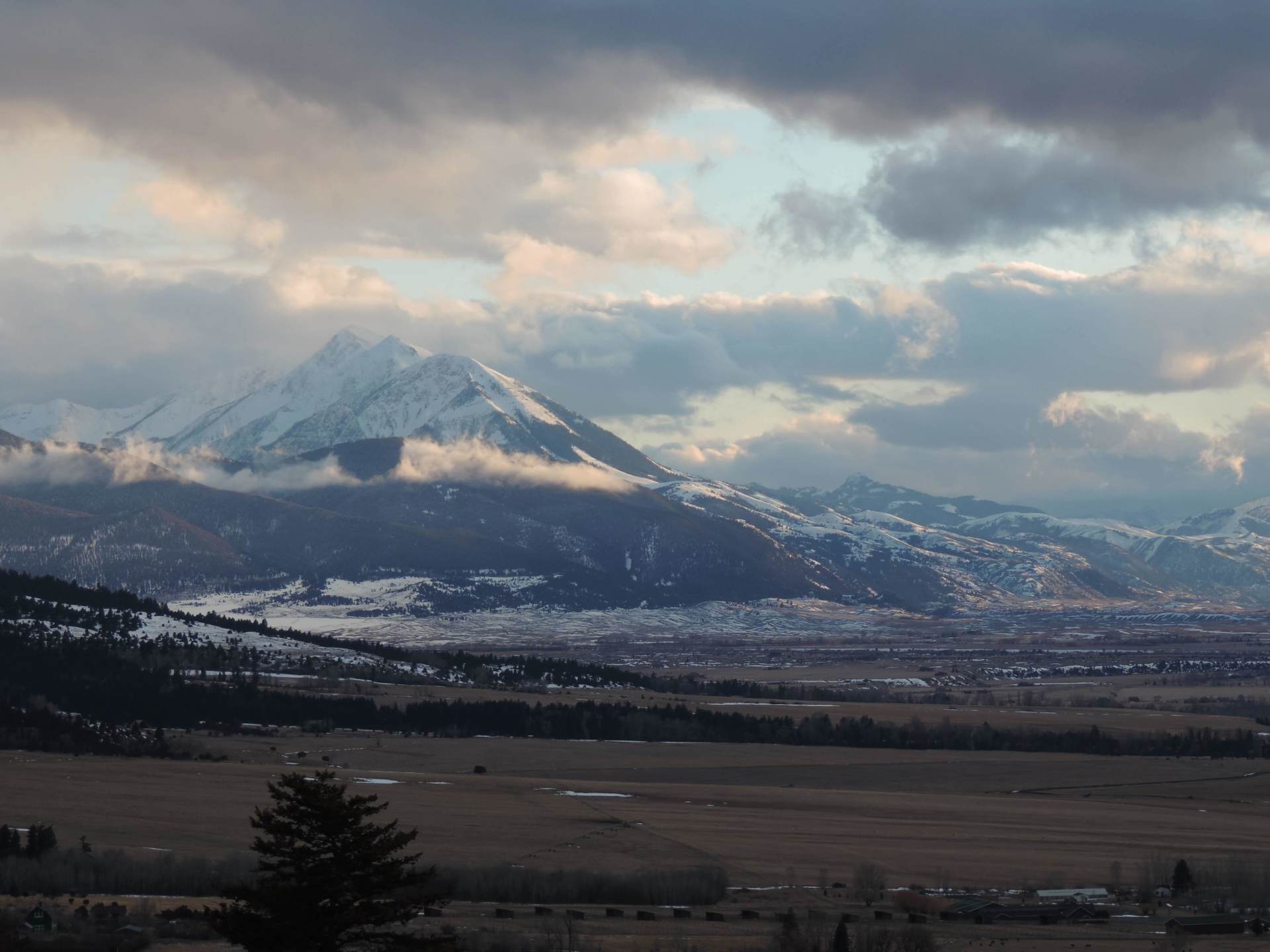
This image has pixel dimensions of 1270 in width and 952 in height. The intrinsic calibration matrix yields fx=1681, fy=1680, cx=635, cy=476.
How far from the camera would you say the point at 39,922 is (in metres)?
74.9

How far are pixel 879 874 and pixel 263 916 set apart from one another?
61969 millimetres

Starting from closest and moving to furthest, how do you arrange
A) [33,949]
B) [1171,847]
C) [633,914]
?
1. [33,949]
2. [633,914]
3. [1171,847]

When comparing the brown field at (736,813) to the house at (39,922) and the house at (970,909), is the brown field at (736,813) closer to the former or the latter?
the house at (970,909)

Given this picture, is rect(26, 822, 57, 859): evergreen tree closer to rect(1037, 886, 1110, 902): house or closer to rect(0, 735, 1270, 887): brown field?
rect(0, 735, 1270, 887): brown field

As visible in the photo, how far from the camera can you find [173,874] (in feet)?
310

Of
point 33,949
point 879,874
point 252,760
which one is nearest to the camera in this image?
point 33,949

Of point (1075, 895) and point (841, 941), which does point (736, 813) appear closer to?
point (1075, 895)

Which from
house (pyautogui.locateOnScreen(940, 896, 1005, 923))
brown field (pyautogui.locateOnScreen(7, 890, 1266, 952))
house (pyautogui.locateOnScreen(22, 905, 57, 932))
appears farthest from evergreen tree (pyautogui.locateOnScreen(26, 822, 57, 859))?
house (pyautogui.locateOnScreen(940, 896, 1005, 923))

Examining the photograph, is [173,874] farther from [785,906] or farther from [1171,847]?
[1171,847]

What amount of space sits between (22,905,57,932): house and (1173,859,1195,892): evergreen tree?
63589 mm

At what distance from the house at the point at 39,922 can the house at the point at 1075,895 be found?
53.1 m

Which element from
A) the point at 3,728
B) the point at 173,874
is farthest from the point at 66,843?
the point at 3,728

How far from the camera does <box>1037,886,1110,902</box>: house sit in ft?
315

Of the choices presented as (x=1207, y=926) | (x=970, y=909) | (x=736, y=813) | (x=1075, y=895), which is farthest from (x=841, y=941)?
(x=736, y=813)
